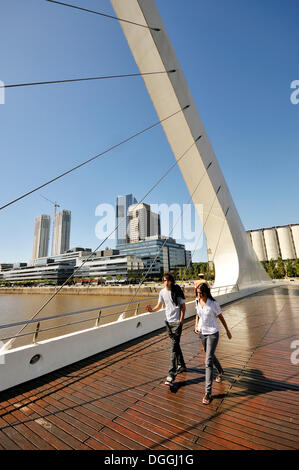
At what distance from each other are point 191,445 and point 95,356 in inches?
110

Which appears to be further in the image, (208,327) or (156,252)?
(156,252)

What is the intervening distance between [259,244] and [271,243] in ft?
12.7

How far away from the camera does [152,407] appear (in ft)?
8.41

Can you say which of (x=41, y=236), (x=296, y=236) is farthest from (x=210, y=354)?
(x=41, y=236)

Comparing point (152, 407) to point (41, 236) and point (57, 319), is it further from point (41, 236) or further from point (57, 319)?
point (41, 236)

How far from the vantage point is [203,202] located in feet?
40.7

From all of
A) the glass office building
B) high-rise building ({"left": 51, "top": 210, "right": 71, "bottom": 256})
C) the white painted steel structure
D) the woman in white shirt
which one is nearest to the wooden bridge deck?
the white painted steel structure

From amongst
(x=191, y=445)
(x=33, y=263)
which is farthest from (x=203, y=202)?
(x=33, y=263)

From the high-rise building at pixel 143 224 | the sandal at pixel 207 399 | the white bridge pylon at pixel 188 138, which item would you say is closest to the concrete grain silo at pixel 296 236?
the white bridge pylon at pixel 188 138

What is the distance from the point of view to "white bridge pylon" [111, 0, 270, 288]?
23.1 ft

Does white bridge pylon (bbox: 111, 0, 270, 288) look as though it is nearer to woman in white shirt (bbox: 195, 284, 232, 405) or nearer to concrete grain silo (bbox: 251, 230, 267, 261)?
woman in white shirt (bbox: 195, 284, 232, 405)

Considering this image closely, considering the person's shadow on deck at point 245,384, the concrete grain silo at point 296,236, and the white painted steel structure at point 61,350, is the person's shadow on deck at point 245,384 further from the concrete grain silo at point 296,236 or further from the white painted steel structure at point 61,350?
the concrete grain silo at point 296,236
